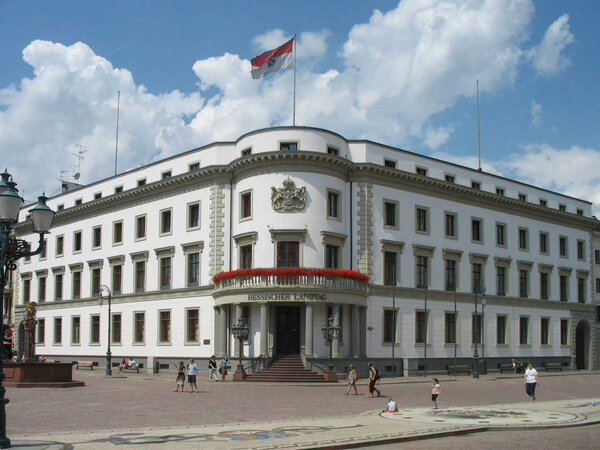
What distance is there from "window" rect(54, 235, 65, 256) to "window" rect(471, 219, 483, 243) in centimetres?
A: 3601

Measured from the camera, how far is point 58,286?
71438 mm

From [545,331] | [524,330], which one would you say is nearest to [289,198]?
[524,330]

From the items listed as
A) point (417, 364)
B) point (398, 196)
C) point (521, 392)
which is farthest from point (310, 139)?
point (521, 392)

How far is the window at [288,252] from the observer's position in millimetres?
50656

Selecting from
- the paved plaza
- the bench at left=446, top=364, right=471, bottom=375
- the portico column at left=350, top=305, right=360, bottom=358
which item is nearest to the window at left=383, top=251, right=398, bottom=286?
the portico column at left=350, top=305, right=360, bottom=358

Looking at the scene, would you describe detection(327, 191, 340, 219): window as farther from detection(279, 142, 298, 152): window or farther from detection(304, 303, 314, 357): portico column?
detection(304, 303, 314, 357): portico column

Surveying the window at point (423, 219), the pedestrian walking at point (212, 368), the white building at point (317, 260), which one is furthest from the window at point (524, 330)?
the pedestrian walking at point (212, 368)

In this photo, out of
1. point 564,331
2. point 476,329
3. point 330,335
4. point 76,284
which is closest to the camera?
point 330,335

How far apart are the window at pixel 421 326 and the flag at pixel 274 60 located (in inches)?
778

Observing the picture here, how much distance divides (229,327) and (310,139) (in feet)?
44.4

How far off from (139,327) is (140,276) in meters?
3.95

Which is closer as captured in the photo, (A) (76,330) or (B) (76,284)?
(A) (76,330)

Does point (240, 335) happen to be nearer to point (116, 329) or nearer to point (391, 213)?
point (391, 213)

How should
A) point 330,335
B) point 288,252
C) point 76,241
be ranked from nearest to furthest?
point 330,335
point 288,252
point 76,241
